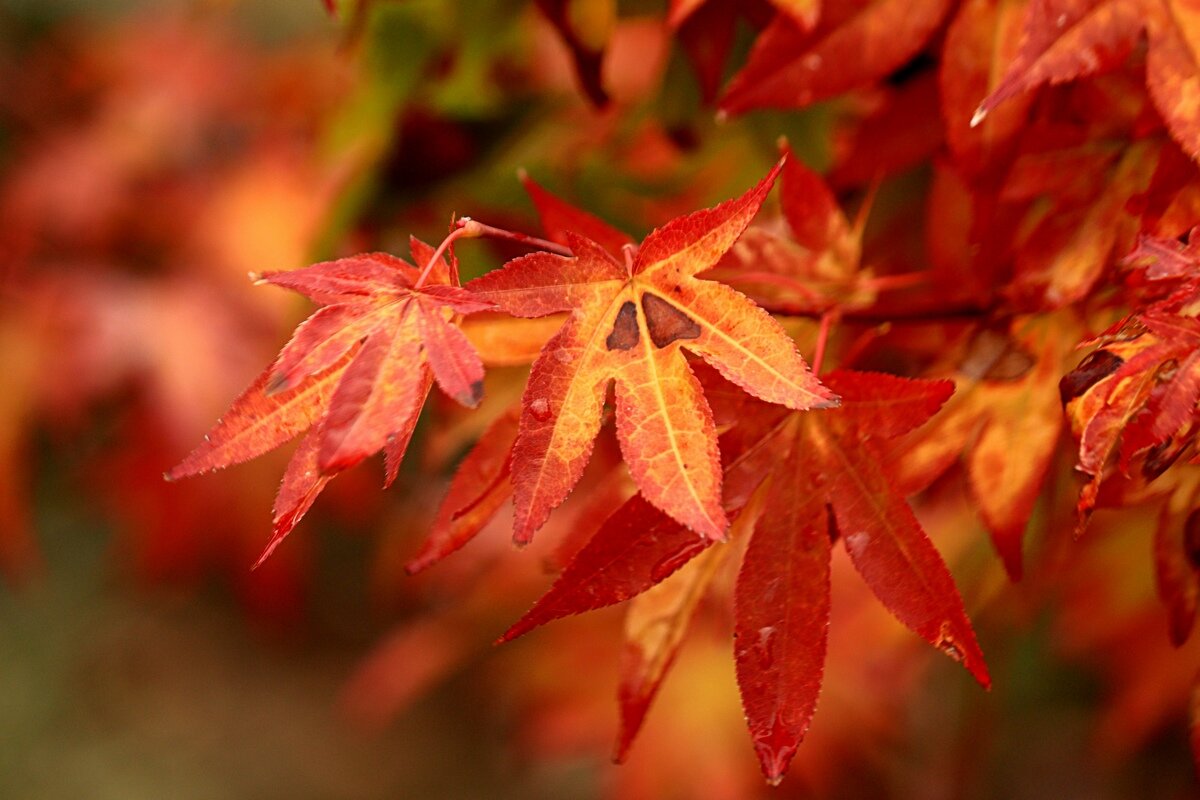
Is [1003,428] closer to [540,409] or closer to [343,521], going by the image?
[540,409]

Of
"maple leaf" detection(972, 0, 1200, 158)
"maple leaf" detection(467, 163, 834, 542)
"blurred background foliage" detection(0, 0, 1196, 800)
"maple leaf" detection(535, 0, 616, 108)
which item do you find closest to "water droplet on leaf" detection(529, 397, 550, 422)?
"maple leaf" detection(467, 163, 834, 542)

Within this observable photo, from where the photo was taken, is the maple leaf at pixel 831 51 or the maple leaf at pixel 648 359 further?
the maple leaf at pixel 831 51

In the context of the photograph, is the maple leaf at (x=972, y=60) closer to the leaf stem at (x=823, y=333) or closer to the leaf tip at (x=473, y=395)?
the leaf stem at (x=823, y=333)

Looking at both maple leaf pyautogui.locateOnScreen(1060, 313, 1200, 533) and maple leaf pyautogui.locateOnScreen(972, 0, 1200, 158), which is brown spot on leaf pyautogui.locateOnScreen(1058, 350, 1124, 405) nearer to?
maple leaf pyautogui.locateOnScreen(1060, 313, 1200, 533)

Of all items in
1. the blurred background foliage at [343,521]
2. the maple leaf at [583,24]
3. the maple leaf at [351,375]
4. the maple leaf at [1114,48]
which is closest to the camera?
the maple leaf at [351,375]

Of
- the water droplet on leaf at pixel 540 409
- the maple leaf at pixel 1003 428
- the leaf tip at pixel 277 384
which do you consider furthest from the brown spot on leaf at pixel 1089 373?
the leaf tip at pixel 277 384

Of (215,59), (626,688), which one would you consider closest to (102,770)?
(215,59)
